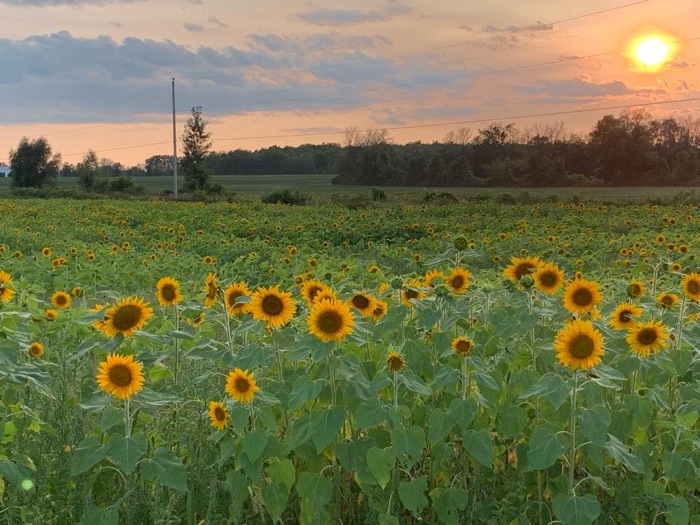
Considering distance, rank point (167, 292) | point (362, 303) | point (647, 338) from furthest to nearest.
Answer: point (167, 292) < point (362, 303) < point (647, 338)

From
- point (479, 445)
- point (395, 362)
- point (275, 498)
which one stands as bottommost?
point (275, 498)

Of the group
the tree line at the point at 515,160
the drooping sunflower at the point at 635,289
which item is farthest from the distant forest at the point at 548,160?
the drooping sunflower at the point at 635,289

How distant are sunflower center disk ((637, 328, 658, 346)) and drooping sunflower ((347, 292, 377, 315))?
115cm

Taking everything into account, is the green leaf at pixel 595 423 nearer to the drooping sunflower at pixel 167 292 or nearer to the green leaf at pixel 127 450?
the green leaf at pixel 127 450

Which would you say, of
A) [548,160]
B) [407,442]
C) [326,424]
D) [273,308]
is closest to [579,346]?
[407,442]

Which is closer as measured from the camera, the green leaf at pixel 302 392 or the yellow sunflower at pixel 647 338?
the green leaf at pixel 302 392

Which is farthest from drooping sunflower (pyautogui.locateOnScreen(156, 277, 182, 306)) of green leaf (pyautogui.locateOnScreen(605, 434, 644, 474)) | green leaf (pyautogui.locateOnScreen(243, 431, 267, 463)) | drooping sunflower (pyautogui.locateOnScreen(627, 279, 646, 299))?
drooping sunflower (pyautogui.locateOnScreen(627, 279, 646, 299))

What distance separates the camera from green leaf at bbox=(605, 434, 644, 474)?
9.23 feet

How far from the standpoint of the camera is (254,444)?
9.27 ft

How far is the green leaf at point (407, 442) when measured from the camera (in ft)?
9.19

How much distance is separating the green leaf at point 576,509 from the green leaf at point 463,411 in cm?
43

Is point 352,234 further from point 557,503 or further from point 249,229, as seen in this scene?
point 557,503

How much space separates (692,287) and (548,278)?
69 centimetres

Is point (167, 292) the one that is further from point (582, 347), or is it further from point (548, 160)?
point (548, 160)
